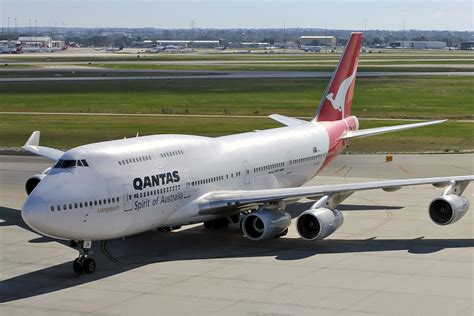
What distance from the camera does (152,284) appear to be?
30672 mm

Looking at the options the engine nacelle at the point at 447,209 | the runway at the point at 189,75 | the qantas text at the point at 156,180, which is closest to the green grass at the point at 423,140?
the engine nacelle at the point at 447,209

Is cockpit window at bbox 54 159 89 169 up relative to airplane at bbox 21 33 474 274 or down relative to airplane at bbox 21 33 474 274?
up

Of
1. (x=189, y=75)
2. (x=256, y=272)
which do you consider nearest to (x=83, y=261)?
(x=256, y=272)

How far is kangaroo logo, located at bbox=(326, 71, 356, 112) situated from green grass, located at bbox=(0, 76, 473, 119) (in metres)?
38.3

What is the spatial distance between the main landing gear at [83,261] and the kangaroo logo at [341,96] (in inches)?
783

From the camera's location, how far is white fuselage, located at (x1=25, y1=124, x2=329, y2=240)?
102 ft

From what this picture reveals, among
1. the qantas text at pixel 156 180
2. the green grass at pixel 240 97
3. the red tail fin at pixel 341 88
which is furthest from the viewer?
the green grass at pixel 240 97

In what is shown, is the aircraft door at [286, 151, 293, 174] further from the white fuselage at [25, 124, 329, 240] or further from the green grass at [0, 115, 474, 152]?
the green grass at [0, 115, 474, 152]

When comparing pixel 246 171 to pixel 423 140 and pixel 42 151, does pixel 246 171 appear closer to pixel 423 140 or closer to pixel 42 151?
pixel 42 151

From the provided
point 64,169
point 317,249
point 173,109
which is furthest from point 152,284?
point 173,109

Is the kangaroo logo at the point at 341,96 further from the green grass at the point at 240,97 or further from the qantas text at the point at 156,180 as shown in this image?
the green grass at the point at 240,97

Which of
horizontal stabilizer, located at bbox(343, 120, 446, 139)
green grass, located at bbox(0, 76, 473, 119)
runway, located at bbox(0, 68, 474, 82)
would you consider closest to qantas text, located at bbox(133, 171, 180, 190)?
horizontal stabilizer, located at bbox(343, 120, 446, 139)

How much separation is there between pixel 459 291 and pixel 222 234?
40.0ft

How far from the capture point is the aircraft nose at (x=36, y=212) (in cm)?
3031
